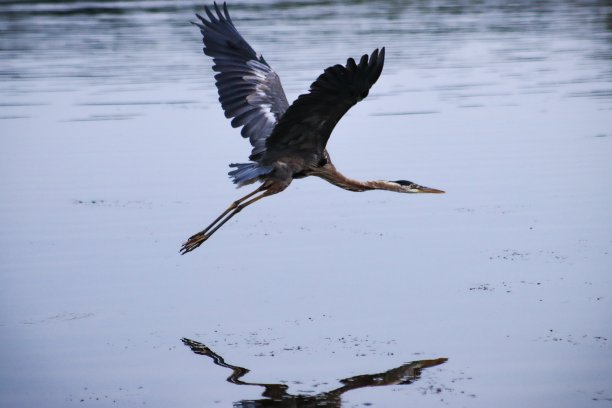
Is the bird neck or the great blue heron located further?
the bird neck

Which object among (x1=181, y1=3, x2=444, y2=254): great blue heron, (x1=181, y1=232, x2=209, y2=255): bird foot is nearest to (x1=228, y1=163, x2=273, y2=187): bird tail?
(x1=181, y1=3, x2=444, y2=254): great blue heron

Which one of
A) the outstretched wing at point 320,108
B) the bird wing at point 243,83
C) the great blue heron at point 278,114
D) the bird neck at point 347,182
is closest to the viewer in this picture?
the outstretched wing at point 320,108

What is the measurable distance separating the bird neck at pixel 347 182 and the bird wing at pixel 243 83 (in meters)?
0.56

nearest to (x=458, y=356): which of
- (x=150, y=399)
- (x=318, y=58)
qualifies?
(x=150, y=399)

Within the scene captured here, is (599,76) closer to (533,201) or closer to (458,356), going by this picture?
(533,201)

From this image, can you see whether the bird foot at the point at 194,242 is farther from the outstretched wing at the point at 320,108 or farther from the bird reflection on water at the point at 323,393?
the bird reflection on water at the point at 323,393

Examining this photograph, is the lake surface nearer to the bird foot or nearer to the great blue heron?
the bird foot

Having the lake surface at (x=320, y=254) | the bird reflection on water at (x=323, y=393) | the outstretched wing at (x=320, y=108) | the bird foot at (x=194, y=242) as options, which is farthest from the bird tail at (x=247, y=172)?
the bird reflection on water at (x=323, y=393)

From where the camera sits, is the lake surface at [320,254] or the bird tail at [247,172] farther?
the bird tail at [247,172]

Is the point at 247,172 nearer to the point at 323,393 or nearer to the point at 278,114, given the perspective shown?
the point at 278,114

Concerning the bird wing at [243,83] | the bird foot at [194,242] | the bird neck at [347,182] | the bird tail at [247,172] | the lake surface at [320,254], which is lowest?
the lake surface at [320,254]

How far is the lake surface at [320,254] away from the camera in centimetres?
602

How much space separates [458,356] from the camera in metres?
6.21

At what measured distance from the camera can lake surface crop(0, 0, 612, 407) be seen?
6.02 metres
